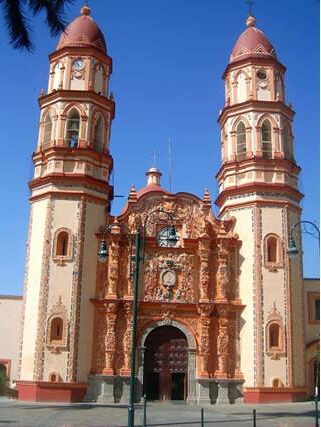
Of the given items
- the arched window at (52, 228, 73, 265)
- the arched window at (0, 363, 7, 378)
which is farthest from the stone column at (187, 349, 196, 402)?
the arched window at (0, 363, 7, 378)

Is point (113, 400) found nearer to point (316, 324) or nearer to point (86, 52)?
point (316, 324)

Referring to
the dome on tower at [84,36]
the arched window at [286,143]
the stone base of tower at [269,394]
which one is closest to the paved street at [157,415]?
the stone base of tower at [269,394]

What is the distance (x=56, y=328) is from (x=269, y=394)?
11534 mm

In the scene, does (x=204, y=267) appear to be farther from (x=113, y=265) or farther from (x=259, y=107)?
(x=259, y=107)

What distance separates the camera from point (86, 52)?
3516cm

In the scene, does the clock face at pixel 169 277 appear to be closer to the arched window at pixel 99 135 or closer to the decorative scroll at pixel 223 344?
the decorative scroll at pixel 223 344

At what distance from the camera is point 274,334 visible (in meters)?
31.4

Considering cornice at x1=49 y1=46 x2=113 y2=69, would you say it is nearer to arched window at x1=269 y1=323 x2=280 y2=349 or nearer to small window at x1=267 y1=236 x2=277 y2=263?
small window at x1=267 y1=236 x2=277 y2=263

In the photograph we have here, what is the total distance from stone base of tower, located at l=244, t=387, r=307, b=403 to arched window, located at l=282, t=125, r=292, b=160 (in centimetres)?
Result: 1334

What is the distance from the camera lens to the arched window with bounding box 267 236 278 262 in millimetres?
32594

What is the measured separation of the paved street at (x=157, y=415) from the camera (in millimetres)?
21922

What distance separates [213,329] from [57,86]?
16.9 meters

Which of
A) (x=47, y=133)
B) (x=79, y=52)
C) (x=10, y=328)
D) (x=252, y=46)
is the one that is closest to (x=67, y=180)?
(x=47, y=133)

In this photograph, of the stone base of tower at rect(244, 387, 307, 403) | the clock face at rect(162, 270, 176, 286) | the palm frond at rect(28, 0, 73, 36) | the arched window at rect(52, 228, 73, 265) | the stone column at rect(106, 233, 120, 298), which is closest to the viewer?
the palm frond at rect(28, 0, 73, 36)
